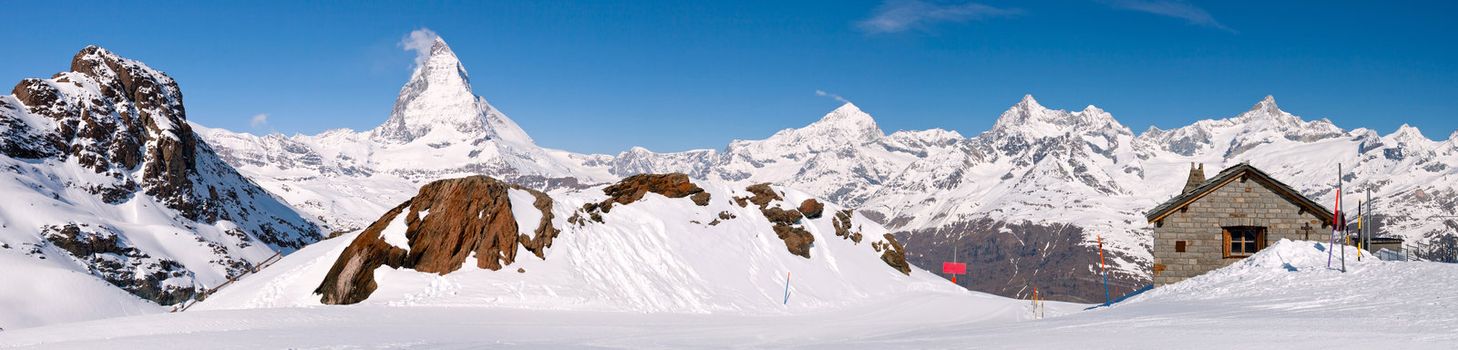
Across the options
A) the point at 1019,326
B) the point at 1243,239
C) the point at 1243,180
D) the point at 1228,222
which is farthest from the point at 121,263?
the point at 1019,326

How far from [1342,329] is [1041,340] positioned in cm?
476

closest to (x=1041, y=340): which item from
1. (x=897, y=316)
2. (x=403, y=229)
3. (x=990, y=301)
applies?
(x=897, y=316)

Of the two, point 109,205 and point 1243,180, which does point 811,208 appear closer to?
point 1243,180

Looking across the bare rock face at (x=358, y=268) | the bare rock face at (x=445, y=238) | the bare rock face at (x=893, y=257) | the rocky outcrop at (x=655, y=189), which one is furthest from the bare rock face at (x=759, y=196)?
the bare rock face at (x=358, y=268)

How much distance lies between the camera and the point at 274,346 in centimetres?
1884

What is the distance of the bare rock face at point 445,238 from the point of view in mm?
32094

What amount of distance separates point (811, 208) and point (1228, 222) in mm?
25700

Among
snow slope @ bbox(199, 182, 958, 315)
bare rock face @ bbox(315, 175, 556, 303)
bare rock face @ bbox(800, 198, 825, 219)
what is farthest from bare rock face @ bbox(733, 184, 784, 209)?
bare rock face @ bbox(315, 175, 556, 303)

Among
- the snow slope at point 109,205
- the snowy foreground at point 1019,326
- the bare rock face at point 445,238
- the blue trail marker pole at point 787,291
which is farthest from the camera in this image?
the snow slope at point 109,205

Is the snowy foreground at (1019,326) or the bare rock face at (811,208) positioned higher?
the bare rock face at (811,208)

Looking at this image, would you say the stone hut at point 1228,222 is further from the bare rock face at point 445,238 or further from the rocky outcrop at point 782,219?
the bare rock face at point 445,238

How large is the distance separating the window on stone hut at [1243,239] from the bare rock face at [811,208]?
25438 millimetres

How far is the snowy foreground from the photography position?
15.4m

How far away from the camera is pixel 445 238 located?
116 ft
